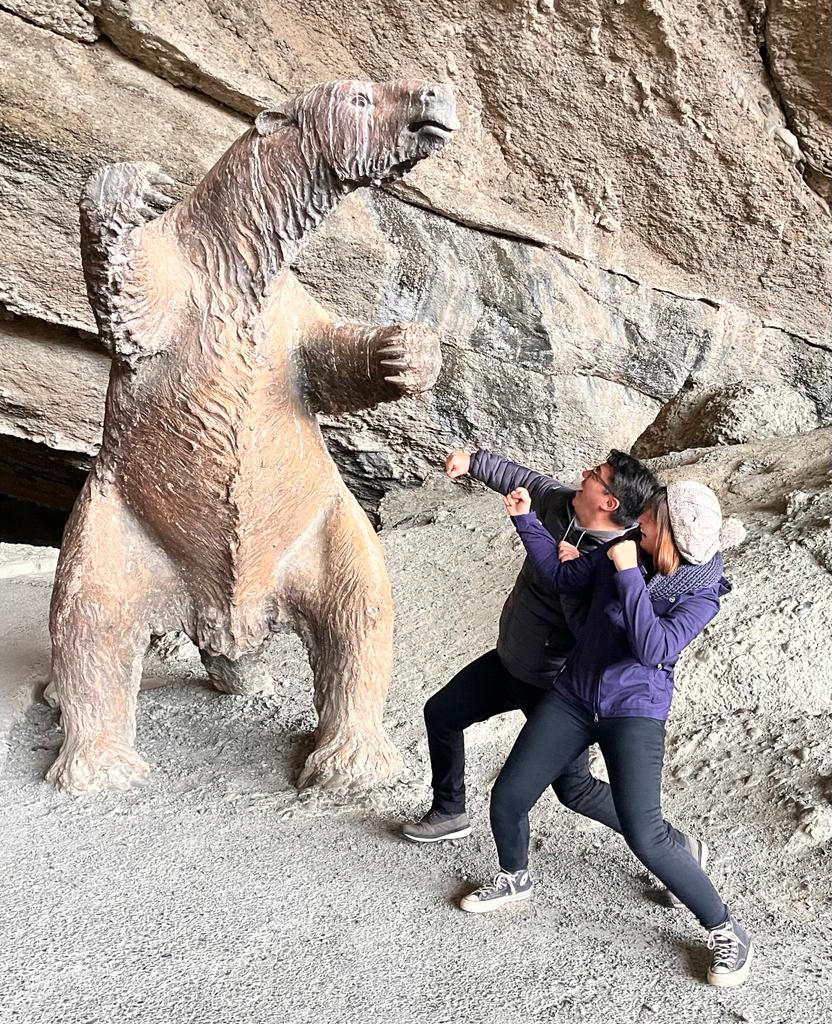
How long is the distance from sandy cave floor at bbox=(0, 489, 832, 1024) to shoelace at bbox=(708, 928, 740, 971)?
2.2 inches

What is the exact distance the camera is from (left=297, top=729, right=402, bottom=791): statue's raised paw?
7.52ft

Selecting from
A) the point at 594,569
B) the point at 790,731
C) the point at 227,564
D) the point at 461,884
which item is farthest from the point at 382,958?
the point at 790,731

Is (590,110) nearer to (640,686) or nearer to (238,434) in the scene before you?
(238,434)

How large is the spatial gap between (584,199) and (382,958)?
3530 mm

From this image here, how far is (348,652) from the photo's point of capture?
232cm

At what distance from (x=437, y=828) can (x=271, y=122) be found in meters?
1.49

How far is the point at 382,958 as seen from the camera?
1.73 meters

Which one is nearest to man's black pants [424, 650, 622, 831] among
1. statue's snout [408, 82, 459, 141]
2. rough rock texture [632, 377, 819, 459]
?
statue's snout [408, 82, 459, 141]

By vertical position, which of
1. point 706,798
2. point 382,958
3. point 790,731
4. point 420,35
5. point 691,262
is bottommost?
point 382,958

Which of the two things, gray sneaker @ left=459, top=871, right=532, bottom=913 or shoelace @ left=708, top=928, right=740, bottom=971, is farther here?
gray sneaker @ left=459, top=871, right=532, bottom=913

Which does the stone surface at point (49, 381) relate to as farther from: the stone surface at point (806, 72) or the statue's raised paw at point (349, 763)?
the stone surface at point (806, 72)

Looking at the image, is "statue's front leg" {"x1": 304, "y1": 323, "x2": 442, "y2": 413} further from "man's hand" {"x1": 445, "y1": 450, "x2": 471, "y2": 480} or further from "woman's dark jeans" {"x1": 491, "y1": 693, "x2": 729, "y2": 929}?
"woman's dark jeans" {"x1": 491, "y1": 693, "x2": 729, "y2": 929}

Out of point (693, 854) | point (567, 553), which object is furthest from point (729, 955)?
point (567, 553)

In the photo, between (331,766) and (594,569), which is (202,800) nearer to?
(331,766)
